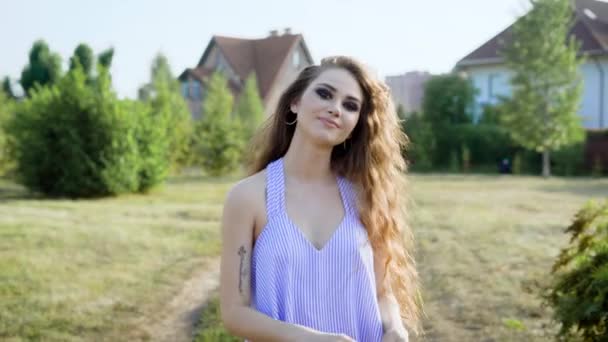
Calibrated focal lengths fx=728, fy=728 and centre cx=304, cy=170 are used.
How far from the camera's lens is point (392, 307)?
8.64 ft

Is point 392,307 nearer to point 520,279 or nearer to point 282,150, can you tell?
point 282,150

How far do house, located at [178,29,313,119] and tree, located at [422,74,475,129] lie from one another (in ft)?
36.5

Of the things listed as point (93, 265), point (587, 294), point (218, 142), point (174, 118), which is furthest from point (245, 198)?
point (174, 118)

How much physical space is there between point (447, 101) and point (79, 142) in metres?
22.2

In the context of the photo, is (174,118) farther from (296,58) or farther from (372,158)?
(372,158)

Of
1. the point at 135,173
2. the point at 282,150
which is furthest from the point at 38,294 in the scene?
the point at 135,173

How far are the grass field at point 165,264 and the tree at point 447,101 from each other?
65.8ft

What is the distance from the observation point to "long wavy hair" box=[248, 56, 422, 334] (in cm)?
268

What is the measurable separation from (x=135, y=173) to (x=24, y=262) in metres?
10.1

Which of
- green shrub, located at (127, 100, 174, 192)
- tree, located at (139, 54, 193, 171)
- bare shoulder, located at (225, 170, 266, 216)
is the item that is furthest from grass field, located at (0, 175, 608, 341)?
tree, located at (139, 54, 193, 171)

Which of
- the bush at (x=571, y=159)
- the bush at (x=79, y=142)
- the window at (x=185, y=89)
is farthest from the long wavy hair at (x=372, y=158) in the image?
the window at (x=185, y=89)

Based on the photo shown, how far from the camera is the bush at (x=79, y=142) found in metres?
17.4

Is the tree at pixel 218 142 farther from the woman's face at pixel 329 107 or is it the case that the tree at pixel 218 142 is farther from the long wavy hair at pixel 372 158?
the woman's face at pixel 329 107

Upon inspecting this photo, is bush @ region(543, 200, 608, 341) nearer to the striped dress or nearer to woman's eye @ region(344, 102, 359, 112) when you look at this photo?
the striped dress
